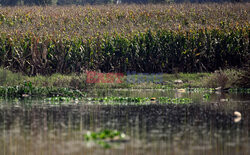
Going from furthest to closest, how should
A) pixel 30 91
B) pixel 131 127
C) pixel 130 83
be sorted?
pixel 130 83
pixel 30 91
pixel 131 127

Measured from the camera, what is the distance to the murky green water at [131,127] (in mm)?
11289

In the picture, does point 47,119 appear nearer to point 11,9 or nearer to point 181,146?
point 181,146

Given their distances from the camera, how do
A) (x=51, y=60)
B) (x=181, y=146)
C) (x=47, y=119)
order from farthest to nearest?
(x=51, y=60), (x=47, y=119), (x=181, y=146)

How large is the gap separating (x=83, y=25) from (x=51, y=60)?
26.9ft

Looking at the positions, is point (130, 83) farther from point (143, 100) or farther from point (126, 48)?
point (143, 100)

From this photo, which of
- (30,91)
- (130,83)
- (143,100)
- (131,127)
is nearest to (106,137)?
(131,127)

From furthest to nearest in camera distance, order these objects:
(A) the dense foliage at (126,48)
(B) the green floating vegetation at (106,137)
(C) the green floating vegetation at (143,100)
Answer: (A) the dense foliage at (126,48)
(C) the green floating vegetation at (143,100)
(B) the green floating vegetation at (106,137)

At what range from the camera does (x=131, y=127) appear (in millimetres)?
14328

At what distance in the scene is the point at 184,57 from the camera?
35031 mm

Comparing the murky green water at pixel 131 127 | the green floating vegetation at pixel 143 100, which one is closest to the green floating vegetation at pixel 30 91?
the green floating vegetation at pixel 143 100

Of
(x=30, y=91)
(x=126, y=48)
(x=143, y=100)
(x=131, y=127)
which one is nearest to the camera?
(x=131, y=127)

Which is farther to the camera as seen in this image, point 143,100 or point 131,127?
point 143,100

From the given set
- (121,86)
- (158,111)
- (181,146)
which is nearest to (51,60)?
(121,86)

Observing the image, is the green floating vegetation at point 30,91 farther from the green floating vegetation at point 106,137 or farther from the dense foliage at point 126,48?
the green floating vegetation at point 106,137
